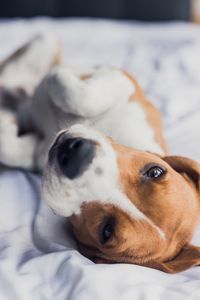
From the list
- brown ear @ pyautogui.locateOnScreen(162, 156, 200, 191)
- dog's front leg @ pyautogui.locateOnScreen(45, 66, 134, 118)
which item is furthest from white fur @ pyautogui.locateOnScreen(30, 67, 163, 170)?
brown ear @ pyautogui.locateOnScreen(162, 156, 200, 191)

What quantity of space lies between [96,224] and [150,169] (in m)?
0.22

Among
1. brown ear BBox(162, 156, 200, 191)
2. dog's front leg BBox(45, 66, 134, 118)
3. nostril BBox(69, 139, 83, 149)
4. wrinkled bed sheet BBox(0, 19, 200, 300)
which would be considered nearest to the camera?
wrinkled bed sheet BBox(0, 19, 200, 300)

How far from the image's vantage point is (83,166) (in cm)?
141

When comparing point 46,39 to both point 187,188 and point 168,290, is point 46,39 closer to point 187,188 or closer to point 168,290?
point 187,188

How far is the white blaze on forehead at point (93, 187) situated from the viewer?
4.66 ft

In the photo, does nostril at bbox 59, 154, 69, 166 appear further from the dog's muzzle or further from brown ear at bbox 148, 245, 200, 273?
brown ear at bbox 148, 245, 200, 273

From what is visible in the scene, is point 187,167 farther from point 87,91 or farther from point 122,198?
point 87,91

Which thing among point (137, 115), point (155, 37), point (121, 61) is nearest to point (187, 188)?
point (137, 115)

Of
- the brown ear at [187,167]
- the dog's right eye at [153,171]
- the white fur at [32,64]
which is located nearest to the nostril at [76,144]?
the dog's right eye at [153,171]

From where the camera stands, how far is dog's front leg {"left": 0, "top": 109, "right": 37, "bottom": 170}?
1.91 meters

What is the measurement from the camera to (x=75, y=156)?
4.64ft

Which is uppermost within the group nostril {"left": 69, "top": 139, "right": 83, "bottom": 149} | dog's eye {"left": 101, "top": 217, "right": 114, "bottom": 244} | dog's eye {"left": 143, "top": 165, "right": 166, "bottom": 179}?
nostril {"left": 69, "top": 139, "right": 83, "bottom": 149}

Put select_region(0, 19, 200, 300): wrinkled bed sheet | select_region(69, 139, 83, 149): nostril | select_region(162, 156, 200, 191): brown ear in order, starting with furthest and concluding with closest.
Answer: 1. select_region(162, 156, 200, 191): brown ear
2. select_region(69, 139, 83, 149): nostril
3. select_region(0, 19, 200, 300): wrinkled bed sheet

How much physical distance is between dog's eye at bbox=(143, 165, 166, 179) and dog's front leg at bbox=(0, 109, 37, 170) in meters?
0.57
